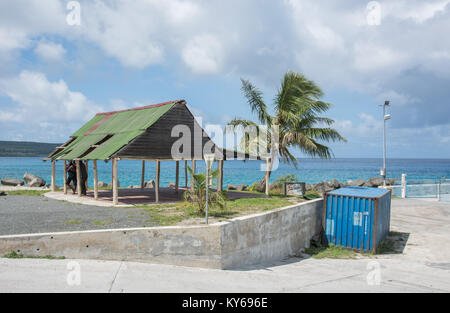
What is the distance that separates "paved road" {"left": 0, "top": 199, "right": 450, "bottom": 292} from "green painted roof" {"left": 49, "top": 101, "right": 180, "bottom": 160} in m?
8.72

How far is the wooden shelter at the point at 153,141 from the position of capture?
18781 millimetres

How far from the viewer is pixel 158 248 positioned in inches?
425

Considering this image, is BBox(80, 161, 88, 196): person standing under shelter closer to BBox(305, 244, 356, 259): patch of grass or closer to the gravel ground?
the gravel ground

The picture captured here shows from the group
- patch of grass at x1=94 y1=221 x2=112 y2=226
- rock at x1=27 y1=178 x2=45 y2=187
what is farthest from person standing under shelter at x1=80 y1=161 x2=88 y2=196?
rock at x1=27 y1=178 x2=45 y2=187

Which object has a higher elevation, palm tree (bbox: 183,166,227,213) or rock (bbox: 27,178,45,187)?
palm tree (bbox: 183,166,227,213)

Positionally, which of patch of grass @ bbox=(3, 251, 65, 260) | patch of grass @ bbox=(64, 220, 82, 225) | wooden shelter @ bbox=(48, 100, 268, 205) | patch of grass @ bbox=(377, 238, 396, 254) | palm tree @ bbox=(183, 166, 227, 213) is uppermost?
wooden shelter @ bbox=(48, 100, 268, 205)

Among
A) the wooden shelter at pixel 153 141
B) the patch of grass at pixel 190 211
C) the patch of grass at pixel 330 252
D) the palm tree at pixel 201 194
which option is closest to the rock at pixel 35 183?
the wooden shelter at pixel 153 141

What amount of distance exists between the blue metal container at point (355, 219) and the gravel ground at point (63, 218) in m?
8.15

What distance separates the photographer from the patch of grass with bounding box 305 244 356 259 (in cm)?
1527

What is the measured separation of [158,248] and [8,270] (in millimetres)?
3785
